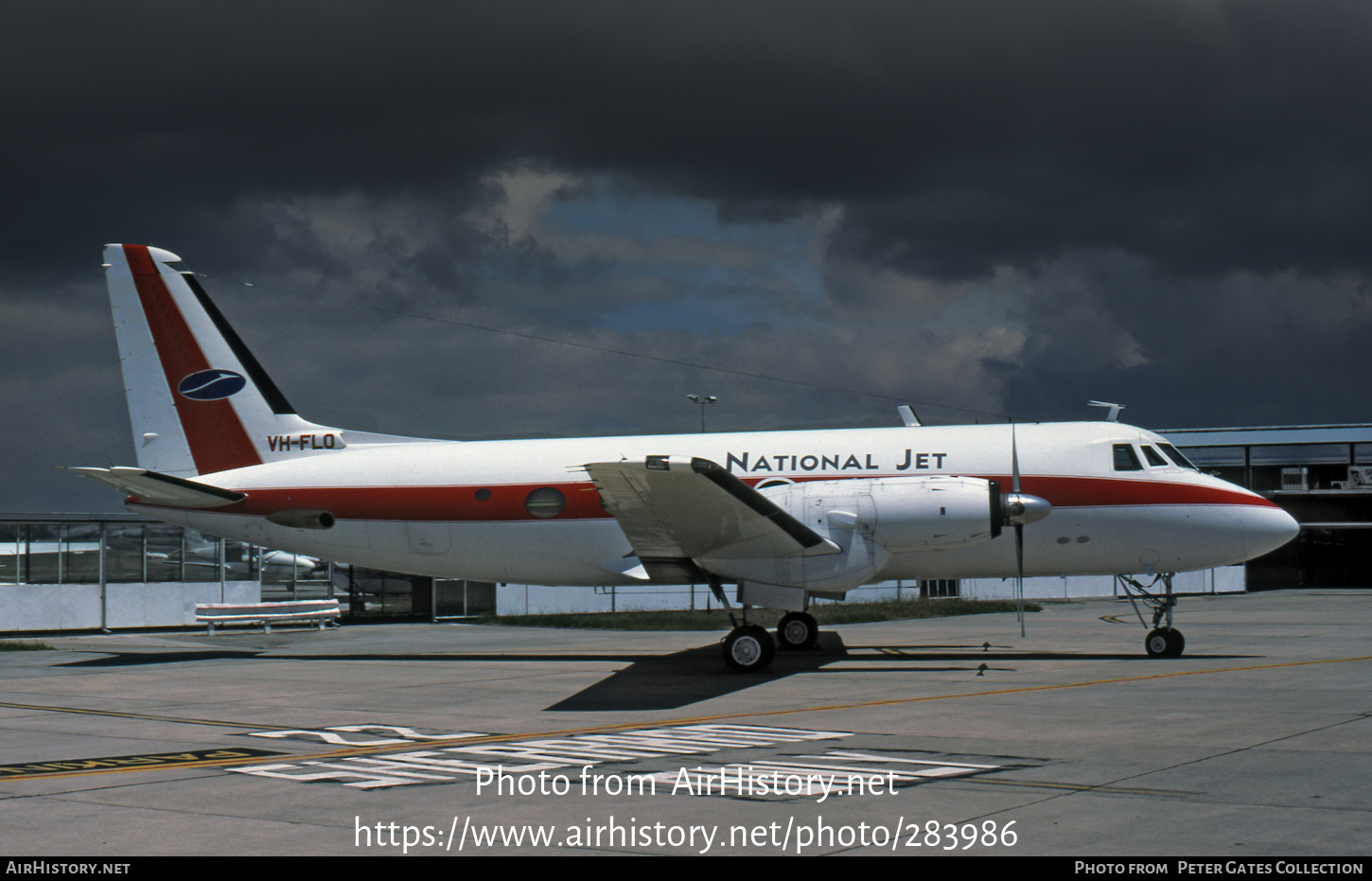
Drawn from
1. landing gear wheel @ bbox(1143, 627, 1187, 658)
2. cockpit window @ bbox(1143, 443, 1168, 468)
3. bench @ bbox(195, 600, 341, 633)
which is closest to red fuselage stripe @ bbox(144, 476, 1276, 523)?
cockpit window @ bbox(1143, 443, 1168, 468)

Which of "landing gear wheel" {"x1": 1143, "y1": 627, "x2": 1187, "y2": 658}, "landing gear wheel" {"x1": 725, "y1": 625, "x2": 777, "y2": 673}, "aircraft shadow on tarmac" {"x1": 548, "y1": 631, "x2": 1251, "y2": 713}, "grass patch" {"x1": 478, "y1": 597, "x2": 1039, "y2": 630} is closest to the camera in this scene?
"aircraft shadow on tarmac" {"x1": 548, "y1": 631, "x2": 1251, "y2": 713}

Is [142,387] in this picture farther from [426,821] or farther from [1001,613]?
[1001,613]

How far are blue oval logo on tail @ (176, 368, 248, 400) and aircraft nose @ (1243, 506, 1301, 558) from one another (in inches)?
798

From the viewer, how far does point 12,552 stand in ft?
108

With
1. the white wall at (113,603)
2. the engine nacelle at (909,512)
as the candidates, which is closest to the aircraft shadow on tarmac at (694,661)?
the engine nacelle at (909,512)

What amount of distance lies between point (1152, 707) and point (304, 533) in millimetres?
16429

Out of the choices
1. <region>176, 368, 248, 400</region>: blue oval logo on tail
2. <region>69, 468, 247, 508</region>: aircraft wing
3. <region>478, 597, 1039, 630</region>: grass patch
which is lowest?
<region>478, 597, 1039, 630</region>: grass patch

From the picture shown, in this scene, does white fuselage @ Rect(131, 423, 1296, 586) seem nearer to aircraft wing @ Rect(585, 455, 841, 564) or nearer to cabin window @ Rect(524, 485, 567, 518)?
cabin window @ Rect(524, 485, 567, 518)

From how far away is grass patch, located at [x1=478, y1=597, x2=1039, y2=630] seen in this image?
32.5 metres

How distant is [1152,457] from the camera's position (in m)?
21.0

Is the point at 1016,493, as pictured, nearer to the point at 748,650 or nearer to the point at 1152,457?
the point at 1152,457

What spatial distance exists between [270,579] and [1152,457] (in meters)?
29.4

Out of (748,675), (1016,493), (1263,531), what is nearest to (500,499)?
(748,675)

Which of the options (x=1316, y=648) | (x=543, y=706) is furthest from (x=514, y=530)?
(x=1316, y=648)
